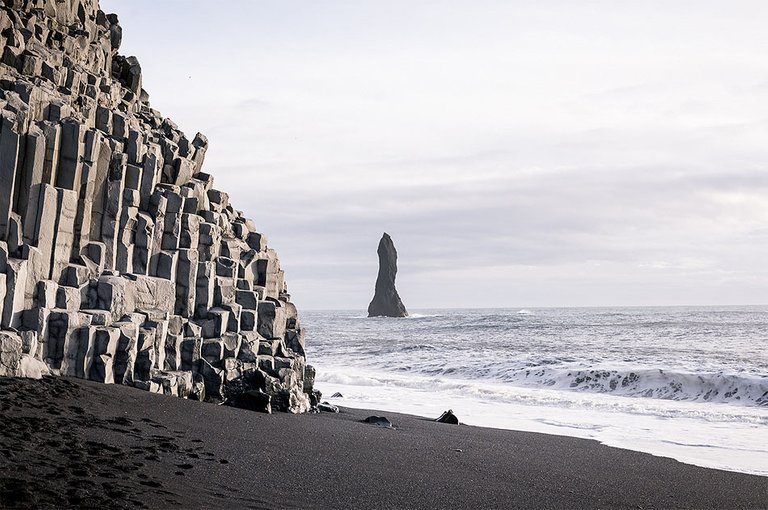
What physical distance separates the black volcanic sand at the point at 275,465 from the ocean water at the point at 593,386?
9.79 ft

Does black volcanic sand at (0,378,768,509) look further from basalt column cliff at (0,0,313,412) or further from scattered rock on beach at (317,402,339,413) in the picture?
scattered rock on beach at (317,402,339,413)

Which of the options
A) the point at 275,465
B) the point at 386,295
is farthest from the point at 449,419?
the point at 386,295

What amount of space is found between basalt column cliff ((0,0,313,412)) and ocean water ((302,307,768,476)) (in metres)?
6.03

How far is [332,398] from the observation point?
2638 cm

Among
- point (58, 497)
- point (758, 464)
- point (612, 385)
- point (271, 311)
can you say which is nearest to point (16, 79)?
point (271, 311)

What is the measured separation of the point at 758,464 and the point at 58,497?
1347cm

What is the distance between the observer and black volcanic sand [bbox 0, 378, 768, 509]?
9094mm

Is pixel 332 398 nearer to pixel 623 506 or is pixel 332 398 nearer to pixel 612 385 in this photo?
pixel 612 385

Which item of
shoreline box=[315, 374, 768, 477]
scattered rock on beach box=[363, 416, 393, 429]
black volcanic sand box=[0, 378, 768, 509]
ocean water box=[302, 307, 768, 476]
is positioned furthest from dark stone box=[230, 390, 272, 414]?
ocean water box=[302, 307, 768, 476]

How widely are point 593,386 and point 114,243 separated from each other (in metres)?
21.2

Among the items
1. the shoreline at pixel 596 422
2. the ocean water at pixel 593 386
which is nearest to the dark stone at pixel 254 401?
the shoreline at pixel 596 422

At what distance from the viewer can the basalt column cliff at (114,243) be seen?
15734 millimetres

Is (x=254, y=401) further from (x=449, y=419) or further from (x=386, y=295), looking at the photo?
(x=386, y=295)

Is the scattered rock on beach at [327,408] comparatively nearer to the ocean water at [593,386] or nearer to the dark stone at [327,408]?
the dark stone at [327,408]
